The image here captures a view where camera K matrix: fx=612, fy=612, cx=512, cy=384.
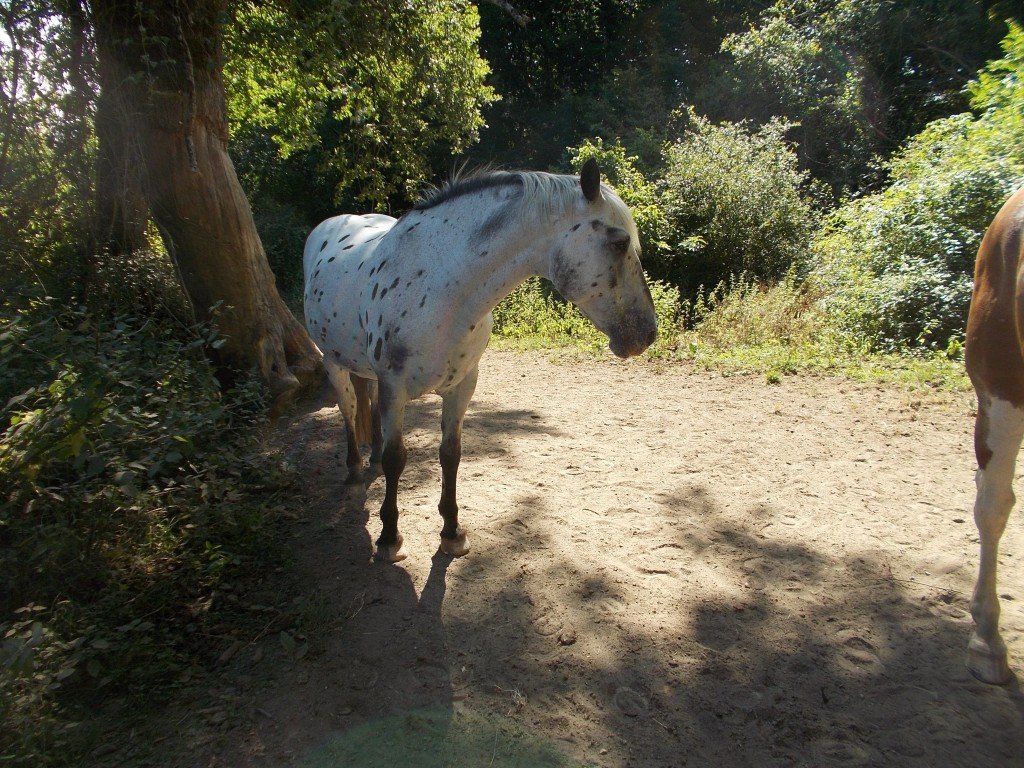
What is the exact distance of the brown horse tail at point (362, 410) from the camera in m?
4.87

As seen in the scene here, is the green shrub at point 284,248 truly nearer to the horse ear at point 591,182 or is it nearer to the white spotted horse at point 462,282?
the white spotted horse at point 462,282

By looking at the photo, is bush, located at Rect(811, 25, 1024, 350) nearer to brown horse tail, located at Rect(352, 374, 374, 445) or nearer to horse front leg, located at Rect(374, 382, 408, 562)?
brown horse tail, located at Rect(352, 374, 374, 445)

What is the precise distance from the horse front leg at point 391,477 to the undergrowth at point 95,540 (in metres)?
0.63

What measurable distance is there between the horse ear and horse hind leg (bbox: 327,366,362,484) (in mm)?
2454

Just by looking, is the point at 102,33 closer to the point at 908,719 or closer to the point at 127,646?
the point at 127,646

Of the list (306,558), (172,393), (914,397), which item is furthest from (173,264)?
(914,397)

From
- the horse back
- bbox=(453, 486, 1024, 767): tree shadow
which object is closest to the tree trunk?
bbox=(453, 486, 1024, 767): tree shadow

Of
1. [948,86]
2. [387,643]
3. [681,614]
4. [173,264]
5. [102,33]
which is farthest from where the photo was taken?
[948,86]

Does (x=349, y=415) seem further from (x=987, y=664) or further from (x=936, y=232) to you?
(x=936, y=232)

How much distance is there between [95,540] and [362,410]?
7.86 ft

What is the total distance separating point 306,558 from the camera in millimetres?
3529

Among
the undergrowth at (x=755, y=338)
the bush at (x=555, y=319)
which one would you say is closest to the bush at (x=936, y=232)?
the undergrowth at (x=755, y=338)

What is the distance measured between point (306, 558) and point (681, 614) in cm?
209

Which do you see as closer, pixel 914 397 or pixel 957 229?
pixel 914 397
